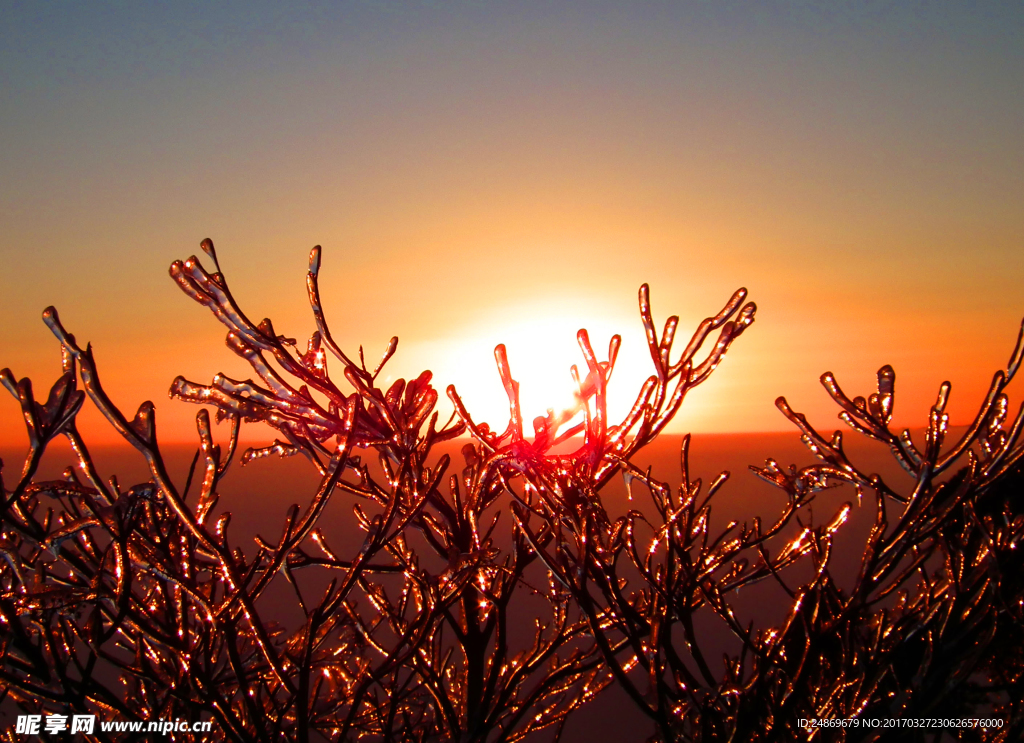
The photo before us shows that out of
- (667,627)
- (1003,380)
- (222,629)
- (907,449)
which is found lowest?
(667,627)

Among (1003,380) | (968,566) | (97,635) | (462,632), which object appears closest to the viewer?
(97,635)

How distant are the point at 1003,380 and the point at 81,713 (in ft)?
10.4

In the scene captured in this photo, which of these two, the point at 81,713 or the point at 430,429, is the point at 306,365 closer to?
the point at 430,429

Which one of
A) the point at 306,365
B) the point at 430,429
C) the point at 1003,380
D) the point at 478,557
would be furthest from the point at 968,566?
the point at 306,365

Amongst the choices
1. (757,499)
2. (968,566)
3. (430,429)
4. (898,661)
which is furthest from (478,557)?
(757,499)

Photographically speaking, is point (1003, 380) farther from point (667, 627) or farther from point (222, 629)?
point (222, 629)

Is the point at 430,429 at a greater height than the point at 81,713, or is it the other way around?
the point at 430,429

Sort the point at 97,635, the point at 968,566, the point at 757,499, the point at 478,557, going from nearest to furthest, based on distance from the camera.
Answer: the point at 97,635
the point at 968,566
the point at 478,557
the point at 757,499

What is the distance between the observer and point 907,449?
2.51 meters

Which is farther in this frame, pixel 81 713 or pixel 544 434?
pixel 544 434

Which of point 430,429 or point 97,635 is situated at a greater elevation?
point 430,429

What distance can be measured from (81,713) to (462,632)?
1637 mm

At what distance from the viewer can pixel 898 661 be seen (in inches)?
92.5

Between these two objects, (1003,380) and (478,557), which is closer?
(1003,380)
